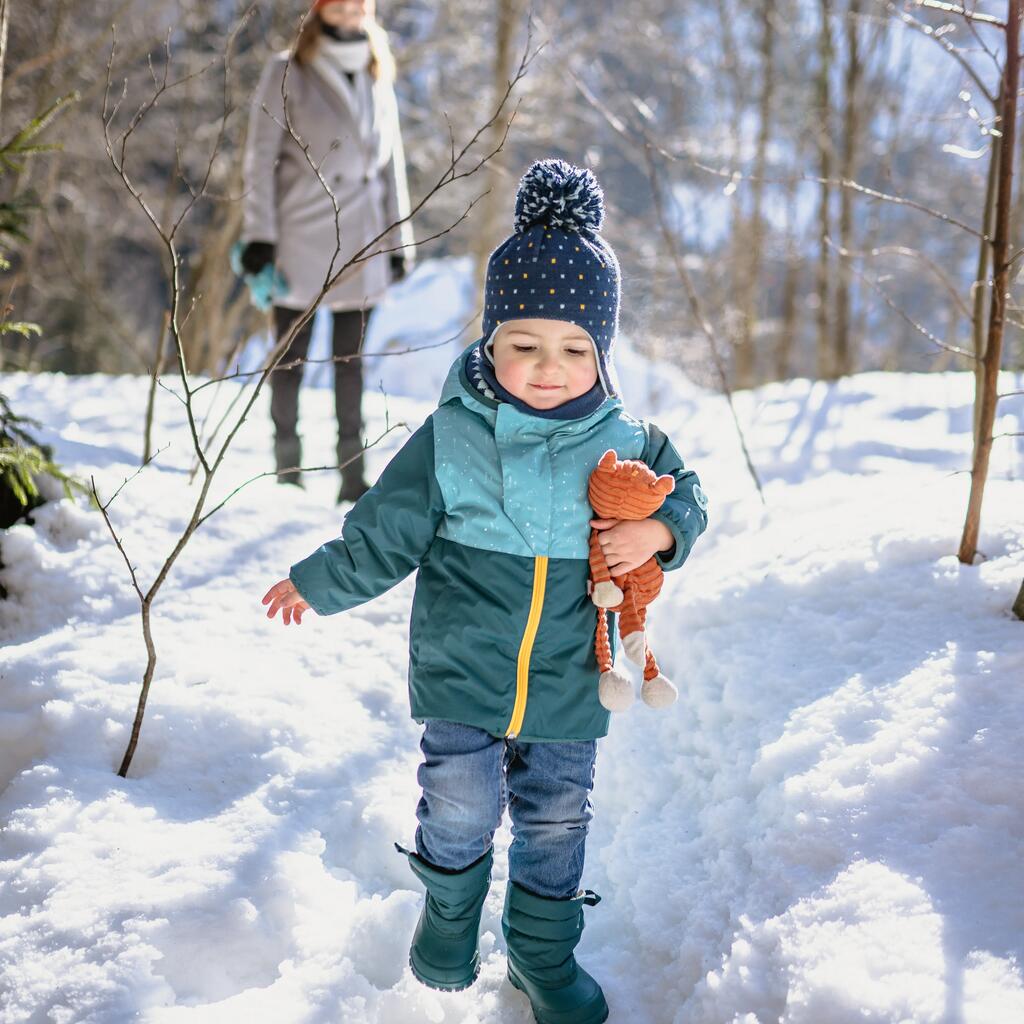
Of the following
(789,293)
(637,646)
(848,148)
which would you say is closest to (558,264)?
(637,646)

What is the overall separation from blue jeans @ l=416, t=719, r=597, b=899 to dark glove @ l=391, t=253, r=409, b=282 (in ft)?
8.56

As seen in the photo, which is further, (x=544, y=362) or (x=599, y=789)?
(x=599, y=789)

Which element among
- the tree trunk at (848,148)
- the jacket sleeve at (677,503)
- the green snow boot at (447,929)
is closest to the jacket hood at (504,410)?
the jacket sleeve at (677,503)

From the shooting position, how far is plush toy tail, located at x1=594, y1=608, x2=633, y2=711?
1.62m

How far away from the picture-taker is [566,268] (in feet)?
5.57

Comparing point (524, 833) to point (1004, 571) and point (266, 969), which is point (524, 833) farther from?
point (1004, 571)

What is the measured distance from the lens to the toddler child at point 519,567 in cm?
168

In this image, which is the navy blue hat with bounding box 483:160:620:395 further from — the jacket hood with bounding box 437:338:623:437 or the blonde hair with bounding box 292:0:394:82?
the blonde hair with bounding box 292:0:394:82

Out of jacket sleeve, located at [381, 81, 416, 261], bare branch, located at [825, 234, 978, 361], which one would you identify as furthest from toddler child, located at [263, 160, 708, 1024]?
jacket sleeve, located at [381, 81, 416, 261]

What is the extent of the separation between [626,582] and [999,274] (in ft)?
4.51

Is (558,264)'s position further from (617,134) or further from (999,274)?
(617,134)

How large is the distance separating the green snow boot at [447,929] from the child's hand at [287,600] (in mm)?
514

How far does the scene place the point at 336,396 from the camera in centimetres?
381

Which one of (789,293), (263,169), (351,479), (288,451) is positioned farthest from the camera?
(789,293)
